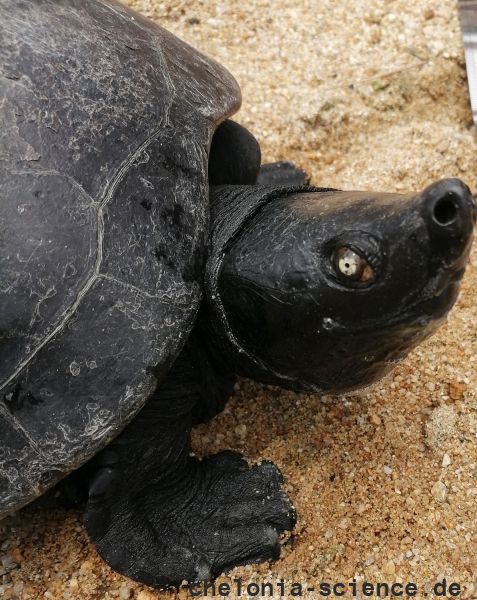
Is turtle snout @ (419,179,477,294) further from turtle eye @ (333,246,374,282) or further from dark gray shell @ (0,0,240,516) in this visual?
dark gray shell @ (0,0,240,516)

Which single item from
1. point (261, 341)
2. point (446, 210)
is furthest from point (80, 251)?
point (446, 210)

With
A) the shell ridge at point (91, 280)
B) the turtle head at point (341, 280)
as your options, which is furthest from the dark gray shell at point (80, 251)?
the turtle head at point (341, 280)

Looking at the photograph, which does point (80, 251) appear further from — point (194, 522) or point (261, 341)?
point (194, 522)

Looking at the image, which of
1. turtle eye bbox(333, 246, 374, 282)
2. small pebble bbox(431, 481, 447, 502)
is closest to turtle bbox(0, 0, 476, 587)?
turtle eye bbox(333, 246, 374, 282)

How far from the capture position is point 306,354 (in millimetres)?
1538

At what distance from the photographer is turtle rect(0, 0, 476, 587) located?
1.36 metres

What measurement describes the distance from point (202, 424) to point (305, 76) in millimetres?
1648

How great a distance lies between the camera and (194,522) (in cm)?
185

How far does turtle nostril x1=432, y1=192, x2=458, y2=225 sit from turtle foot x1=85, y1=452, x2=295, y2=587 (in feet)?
3.29

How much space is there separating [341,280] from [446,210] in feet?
0.86

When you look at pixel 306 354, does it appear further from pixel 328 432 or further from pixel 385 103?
pixel 385 103

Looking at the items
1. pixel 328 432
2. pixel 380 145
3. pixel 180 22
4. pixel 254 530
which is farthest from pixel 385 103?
pixel 254 530

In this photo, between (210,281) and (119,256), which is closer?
(119,256)

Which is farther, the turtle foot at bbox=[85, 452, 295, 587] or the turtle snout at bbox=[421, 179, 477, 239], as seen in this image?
the turtle foot at bbox=[85, 452, 295, 587]
